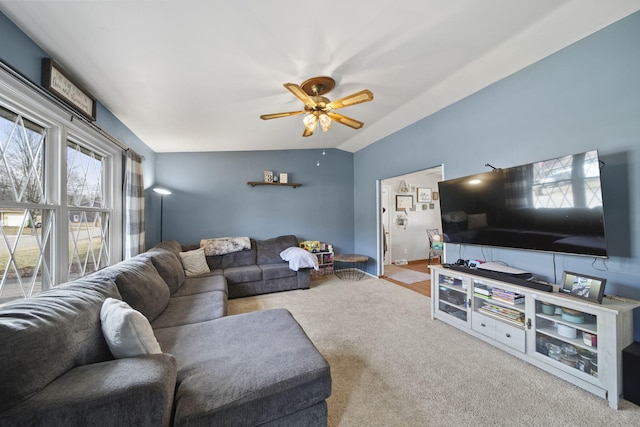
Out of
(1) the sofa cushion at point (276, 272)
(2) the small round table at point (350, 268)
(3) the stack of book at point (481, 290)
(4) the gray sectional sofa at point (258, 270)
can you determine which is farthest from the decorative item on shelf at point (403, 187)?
(3) the stack of book at point (481, 290)

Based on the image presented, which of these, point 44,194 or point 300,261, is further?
point 300,261

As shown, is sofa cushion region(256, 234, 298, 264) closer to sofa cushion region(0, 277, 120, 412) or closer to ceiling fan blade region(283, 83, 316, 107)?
ceiling fan blade region(283, 83, 316, 107)

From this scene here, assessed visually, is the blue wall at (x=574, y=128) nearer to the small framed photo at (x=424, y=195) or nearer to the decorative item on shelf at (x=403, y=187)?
the decorative item on shelf at (x=403, y=187)

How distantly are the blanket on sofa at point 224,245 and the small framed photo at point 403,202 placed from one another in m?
3.63

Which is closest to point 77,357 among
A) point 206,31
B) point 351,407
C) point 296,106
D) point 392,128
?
point 351,407

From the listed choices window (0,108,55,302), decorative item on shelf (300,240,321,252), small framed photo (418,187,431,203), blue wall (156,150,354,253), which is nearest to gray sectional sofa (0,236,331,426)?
window (0,108,55,302)

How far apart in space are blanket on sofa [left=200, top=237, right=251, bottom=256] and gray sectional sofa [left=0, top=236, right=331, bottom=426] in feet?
7.18

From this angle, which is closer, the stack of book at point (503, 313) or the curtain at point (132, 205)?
the stack of book at point (503, 313)

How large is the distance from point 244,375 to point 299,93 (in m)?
2.01

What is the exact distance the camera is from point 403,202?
594 centimetres

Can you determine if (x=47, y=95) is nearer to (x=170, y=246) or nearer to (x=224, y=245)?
(x=170, y=246)

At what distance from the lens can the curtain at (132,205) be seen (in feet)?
9.36

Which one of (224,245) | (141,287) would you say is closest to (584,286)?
(141,287)

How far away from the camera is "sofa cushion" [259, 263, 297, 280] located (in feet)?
12.3
